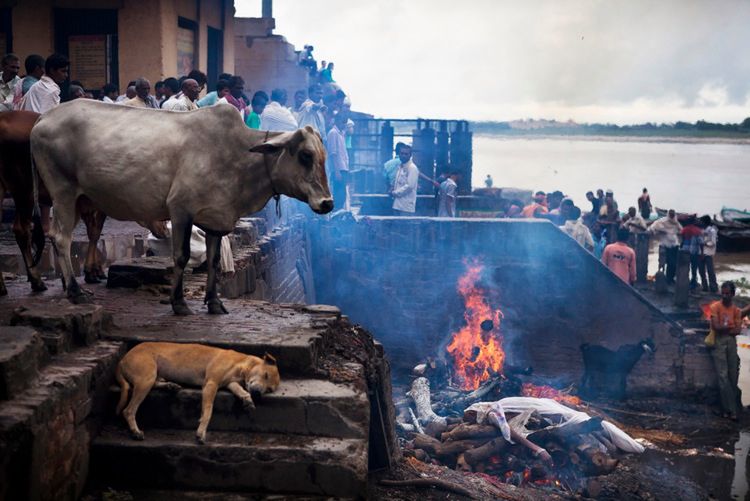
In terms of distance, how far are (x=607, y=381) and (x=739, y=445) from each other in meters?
2.96

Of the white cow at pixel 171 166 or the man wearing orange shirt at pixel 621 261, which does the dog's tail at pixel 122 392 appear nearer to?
the white cow at pixel 171 166

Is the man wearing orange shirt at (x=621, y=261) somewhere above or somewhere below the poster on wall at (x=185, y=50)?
below

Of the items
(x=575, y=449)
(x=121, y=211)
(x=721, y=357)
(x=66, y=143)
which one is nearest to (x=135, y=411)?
(x=121, y=211)

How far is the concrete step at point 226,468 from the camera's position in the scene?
5.82 metres

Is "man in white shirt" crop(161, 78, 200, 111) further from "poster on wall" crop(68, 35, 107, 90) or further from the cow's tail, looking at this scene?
"poster on wall" crop(68, 35, 107, 90)

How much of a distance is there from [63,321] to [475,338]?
1216cm

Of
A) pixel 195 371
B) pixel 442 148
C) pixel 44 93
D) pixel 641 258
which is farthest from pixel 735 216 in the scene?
pixel 195 371

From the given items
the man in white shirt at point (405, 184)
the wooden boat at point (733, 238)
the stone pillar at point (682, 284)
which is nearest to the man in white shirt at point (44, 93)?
the man in white shirt at point (405, 184)

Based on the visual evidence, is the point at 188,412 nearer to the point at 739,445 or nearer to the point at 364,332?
the point at 364,332

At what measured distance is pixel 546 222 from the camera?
16938mm

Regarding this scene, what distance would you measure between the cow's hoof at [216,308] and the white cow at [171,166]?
0.40 metres

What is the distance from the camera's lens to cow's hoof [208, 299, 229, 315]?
7770 millimetres

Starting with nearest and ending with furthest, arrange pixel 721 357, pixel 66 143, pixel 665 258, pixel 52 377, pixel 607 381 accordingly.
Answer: pixel 52 377, pixel 66 143, pixel 721 357, pixel 607 381, pixel 665 258

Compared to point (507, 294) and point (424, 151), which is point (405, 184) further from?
point (424, 151)
